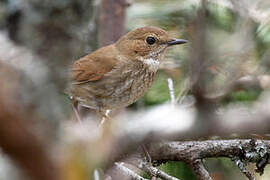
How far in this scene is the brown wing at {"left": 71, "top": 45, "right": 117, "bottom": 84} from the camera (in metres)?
4.40

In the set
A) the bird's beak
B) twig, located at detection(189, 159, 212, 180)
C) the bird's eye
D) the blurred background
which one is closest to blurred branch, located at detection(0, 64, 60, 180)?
the blurred background

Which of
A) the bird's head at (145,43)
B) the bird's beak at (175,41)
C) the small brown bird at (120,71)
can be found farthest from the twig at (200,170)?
the bird's head at (145,43)

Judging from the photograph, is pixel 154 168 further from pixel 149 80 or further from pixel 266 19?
pixel 266 19

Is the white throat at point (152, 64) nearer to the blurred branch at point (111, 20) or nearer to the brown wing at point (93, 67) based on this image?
the brown wing at point (93, 67)

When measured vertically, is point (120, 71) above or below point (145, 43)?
below

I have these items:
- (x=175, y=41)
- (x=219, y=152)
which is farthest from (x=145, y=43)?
(x=219, y=152)

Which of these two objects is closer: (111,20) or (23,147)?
(23,147)

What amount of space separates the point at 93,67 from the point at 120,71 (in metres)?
0.32

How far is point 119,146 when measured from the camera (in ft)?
2.52

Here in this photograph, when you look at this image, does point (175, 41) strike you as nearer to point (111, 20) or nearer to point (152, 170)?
point (111, 20)

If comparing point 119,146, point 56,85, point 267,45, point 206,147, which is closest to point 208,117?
point 119,146

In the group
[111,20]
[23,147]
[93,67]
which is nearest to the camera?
[23,147]

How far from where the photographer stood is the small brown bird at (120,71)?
13.8 ft

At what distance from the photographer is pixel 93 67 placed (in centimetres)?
443
